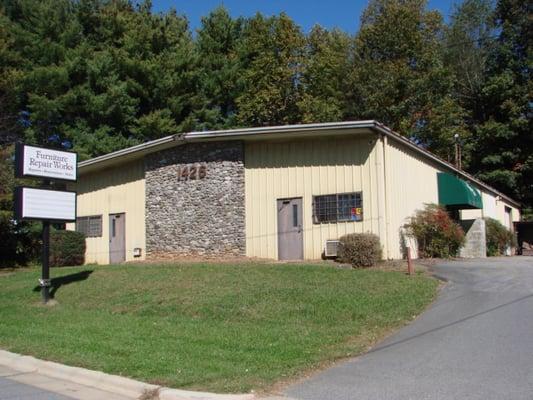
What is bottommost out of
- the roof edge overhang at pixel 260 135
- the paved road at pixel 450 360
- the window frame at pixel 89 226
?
the paved road at pixel 450 360

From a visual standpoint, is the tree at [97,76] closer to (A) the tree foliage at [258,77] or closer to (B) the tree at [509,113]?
(A) the tree foliage at [258,77]

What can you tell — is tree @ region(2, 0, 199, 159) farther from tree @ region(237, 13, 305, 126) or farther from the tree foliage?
tree @ region(237, 13, 305, 126)

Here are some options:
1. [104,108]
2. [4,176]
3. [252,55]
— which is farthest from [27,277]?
[252,55]

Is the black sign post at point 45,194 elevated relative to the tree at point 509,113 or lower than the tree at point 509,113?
lower

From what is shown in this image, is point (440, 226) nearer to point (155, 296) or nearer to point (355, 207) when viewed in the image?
point (355, 207)

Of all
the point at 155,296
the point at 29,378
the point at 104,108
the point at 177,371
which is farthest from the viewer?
the point at 104,108

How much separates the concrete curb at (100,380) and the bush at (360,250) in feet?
35.0

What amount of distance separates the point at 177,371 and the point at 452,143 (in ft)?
107

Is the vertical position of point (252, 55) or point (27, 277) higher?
point (252, 55)

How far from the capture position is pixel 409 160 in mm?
21750

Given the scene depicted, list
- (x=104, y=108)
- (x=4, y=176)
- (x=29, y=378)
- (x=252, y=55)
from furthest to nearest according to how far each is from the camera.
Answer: (x=252, y=55)
(x=104, y=108)
(x=4, y=176)
(x=29, y=378)

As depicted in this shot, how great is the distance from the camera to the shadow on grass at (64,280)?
1703 centimetres

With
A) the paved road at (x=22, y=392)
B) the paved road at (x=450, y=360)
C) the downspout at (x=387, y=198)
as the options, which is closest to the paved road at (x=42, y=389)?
the paved road at (x=22, y=392)

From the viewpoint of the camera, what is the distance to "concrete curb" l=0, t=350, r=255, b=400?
277 inches
